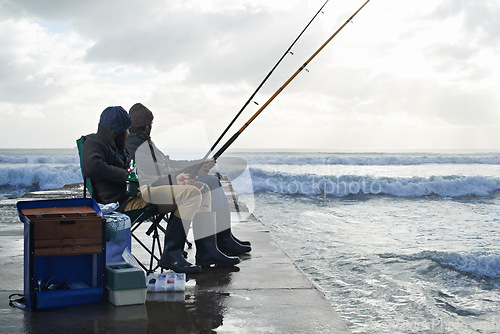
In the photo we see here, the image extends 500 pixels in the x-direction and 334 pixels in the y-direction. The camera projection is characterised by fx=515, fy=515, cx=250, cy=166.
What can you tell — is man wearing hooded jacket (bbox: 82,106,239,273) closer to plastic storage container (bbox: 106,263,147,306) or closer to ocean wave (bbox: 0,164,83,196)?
plastic storage container (bbox: 106,263,147,306)

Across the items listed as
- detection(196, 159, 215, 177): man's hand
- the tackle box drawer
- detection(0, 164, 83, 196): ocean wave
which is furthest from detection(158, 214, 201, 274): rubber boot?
detection(0, 164, 83, 196): ocean wave

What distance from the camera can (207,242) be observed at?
3855 millimetres

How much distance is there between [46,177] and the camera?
20.9 meters

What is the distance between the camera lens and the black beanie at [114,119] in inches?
125

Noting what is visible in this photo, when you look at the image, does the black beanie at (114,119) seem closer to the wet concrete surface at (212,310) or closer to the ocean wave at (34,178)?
the wet concrete surface at (212,310)

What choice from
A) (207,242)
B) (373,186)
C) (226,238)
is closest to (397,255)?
(226,238)

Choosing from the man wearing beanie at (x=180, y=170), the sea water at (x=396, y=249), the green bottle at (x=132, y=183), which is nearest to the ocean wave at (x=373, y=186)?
the sea water at (x=396, y=249)

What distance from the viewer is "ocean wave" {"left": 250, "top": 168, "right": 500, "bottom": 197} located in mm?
19000

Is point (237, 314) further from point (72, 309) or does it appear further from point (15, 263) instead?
point (15, 263)

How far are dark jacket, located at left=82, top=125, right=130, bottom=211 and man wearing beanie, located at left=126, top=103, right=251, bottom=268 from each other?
199 millimetres

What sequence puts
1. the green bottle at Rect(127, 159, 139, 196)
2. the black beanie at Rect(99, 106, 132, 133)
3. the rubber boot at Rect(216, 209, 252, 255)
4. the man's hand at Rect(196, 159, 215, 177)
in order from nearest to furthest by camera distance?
→ the black beanie at Rect(99, 106, 132, 133)
the green bottle at Rect(127, 159, 139, 196)
the man's hand at Rect(196, 159, 215, 177)
the rubber boot at Rect(216, 209, 252, 255)

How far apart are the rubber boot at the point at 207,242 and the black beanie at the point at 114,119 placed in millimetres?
942

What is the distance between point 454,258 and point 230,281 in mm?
3815

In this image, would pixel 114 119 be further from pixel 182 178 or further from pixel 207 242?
pixel 207 242
